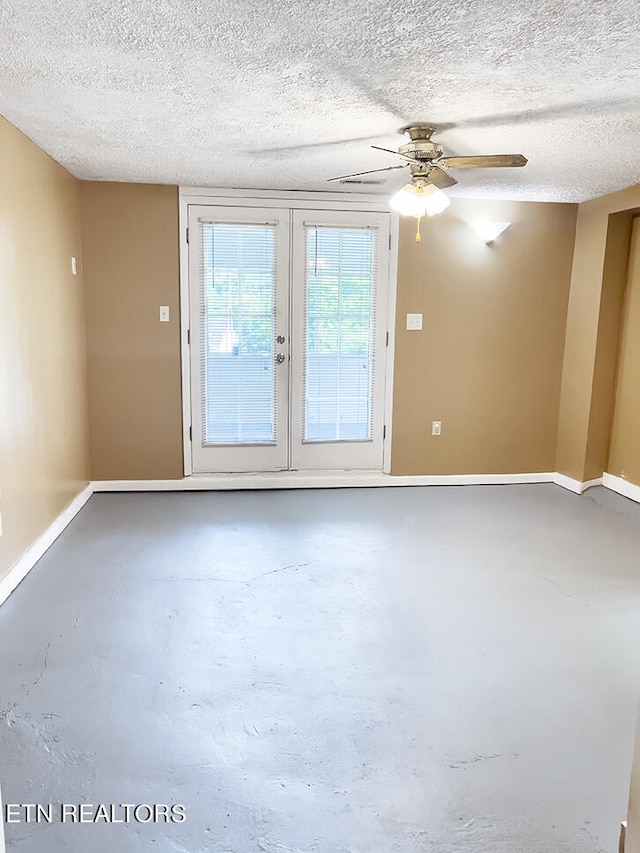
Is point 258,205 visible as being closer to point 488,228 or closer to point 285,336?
point 285,336

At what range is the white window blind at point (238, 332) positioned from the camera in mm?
4547

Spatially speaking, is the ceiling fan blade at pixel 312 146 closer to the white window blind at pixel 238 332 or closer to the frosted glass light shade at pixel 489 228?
the white window blind at pixel 238 332

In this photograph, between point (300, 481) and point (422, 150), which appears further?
point (300, 481)

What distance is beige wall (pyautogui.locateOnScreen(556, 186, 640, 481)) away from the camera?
4605mm

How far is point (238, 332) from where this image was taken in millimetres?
4629

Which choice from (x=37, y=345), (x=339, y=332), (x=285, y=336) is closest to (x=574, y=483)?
(x=339, y=332)

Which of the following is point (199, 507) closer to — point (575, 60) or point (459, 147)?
point (459, 147)

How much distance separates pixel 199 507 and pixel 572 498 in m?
2.74

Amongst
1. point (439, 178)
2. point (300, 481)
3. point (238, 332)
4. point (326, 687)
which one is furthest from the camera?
point (300, 481)

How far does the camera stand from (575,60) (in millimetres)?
2211

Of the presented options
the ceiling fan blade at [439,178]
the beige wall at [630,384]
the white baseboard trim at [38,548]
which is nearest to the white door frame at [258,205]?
the white baseboard trim at [38,548]

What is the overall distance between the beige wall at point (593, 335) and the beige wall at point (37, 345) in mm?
3659

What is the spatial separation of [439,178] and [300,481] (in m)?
2.45

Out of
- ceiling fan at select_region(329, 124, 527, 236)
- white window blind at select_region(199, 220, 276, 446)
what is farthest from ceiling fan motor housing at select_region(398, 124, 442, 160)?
white window blind at select_region(199, 220, 276, 446)
